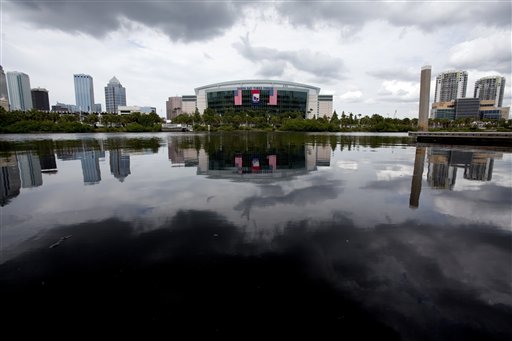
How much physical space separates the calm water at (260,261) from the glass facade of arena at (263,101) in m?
148

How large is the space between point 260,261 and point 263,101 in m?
160

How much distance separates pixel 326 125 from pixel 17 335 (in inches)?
4665

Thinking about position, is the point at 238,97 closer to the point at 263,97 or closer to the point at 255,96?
the point at 255,96

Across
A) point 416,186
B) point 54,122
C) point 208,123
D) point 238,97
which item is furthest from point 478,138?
point 238,97

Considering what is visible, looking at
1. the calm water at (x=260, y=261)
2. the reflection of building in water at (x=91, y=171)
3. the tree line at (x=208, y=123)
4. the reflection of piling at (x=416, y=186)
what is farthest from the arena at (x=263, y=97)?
the calm water at (x=260, y=261)

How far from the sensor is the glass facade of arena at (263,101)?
161 metres

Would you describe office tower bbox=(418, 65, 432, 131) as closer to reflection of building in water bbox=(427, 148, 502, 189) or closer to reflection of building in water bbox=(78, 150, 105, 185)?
reflection of building in water bbox=(427, 148, 502, 189)

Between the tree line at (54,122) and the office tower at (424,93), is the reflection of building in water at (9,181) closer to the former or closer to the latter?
the tree line at (54,122)

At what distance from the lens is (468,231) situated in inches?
344

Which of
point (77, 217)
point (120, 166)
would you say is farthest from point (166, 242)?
point (120, 166)

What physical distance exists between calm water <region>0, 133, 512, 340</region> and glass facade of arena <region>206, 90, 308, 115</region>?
485 ft

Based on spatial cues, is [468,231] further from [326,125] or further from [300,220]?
[326,125]

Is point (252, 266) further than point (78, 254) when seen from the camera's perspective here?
No

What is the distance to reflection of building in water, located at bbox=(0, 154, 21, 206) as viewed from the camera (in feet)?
41.7
